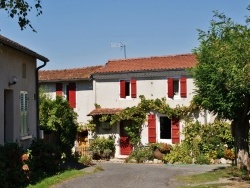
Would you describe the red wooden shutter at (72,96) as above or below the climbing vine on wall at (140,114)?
above

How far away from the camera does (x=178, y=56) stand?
28.1 metres

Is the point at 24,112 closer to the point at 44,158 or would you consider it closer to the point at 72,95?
the point at 44,158

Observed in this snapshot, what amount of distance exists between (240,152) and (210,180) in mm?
2685

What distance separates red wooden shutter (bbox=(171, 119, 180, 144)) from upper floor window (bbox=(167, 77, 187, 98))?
1528 mm

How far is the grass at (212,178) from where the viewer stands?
48.6 ft

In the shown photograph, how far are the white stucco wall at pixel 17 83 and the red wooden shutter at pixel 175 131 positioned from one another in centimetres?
1043

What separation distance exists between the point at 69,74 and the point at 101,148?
5738 mm

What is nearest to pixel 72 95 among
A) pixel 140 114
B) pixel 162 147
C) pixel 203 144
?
pixel 140 114

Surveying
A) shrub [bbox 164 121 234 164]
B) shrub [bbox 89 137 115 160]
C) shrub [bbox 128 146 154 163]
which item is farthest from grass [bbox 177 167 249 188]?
shrub [bbox 89 137 115 160]

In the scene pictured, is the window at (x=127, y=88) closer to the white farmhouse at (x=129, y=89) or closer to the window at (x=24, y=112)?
the white farmhouse at (x=129, y=89)

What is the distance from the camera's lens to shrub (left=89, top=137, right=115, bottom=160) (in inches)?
1064

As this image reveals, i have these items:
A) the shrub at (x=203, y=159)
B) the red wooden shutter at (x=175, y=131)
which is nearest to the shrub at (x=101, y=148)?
the red wooden shutter at (x=175, y=131)

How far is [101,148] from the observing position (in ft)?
89.0

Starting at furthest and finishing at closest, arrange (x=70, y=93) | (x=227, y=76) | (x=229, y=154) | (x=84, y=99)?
(x=70, y=93)
(x=84, y=99)
(x=229, y=154)
(x=227, y=76)
